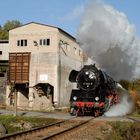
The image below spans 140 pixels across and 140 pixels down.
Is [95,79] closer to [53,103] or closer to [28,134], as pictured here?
[28,134]

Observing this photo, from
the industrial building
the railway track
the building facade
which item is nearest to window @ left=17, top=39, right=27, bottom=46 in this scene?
the industrial building

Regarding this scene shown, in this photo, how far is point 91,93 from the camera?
25.6 metres

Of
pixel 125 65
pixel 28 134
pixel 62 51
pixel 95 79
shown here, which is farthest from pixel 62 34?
pixel 28 134

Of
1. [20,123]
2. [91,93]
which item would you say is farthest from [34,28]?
[20,123]

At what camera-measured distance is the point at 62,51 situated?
47906 millimetres

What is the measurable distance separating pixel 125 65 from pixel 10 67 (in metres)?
22.0

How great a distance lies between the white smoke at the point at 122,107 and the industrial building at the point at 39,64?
13348 millimetres

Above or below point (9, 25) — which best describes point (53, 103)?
below

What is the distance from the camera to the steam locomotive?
2531 centimetres

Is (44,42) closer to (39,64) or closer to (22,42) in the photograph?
(39,64)

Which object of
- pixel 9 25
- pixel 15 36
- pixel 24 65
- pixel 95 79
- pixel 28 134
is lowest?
pixel 28 134

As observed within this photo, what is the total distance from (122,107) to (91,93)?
6.80 metres

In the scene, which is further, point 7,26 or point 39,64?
point 7,26

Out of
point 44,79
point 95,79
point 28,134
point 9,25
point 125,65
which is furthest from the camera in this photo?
point 9,25
